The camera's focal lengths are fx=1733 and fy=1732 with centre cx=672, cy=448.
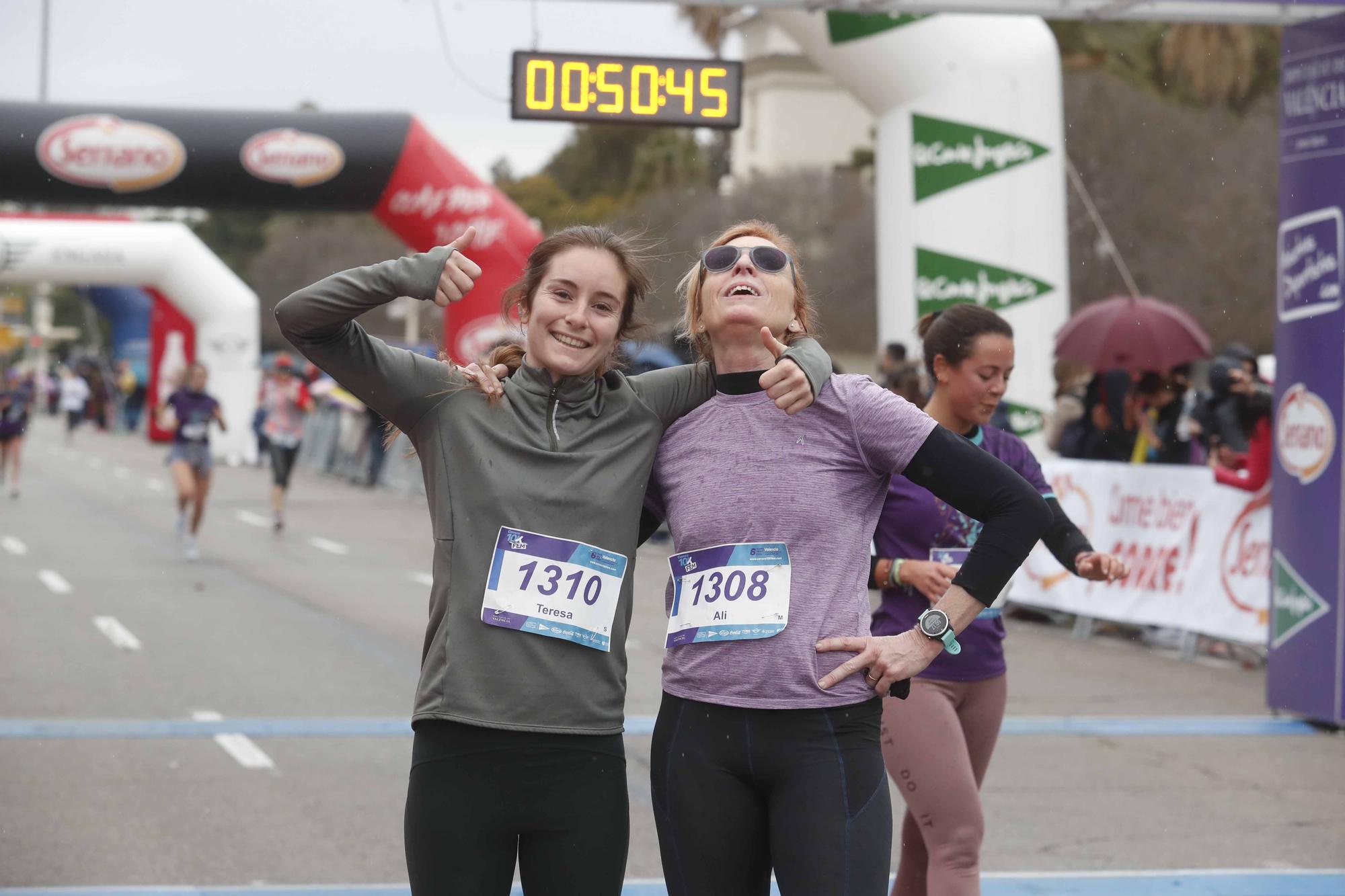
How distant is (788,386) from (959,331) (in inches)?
54.9

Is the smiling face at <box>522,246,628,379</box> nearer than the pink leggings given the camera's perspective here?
Yes

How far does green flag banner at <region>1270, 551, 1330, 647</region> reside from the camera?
330 inches

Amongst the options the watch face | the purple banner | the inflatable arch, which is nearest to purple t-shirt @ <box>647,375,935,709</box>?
the watch face

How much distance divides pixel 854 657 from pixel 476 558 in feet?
2.21

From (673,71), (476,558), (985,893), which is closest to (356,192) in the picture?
(673,71)

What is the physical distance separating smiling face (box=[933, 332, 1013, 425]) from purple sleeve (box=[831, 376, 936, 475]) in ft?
3.66

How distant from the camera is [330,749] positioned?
7.82 metres

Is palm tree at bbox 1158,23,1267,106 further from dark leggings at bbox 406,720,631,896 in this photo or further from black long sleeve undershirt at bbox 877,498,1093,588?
dark leggings at bbox 406,720,631,896

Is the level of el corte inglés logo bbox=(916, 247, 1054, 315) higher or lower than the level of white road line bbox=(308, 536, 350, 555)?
higher

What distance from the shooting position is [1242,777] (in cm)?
752

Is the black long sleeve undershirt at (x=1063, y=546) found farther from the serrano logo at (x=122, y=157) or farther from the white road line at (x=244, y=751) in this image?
the serrano logo at (x=122, y=157)

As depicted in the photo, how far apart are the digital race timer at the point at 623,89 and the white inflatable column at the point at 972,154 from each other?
4.77 metres

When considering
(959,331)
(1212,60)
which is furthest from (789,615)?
(1212,60)

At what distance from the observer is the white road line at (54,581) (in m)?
14.0
